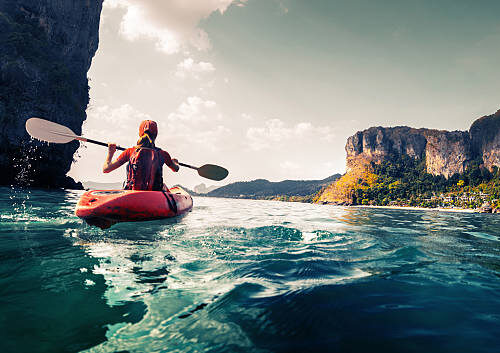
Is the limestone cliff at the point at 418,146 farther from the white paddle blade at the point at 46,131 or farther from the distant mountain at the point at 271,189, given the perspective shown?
the white paddle blade at the point at 46,131

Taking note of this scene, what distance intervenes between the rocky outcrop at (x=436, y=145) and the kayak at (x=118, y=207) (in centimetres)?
15792

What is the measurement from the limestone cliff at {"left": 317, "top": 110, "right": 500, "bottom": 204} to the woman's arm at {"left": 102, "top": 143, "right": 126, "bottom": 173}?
113546mm

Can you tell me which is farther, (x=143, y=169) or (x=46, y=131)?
(x=46, y=131)

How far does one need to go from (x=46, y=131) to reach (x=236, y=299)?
891 centimetres

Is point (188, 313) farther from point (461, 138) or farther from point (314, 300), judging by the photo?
point (461, 138)

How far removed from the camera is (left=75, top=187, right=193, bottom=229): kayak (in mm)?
5172

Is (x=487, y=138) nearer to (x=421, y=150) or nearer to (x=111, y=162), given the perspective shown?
(x=421, y=150)

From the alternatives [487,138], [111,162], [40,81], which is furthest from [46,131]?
[487,138]

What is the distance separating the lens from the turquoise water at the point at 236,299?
1.63 meters

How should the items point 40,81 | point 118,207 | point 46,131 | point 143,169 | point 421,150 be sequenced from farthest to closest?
point 421,150 < point 40,81 < point 46,131 < point 143,169 < point 118,207

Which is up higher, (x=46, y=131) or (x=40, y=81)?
(x=40, y=81)

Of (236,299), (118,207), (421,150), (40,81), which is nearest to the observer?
Answer: (236,299)

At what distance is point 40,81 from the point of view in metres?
30.8

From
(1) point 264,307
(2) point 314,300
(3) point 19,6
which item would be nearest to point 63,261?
(1) point 264,307
